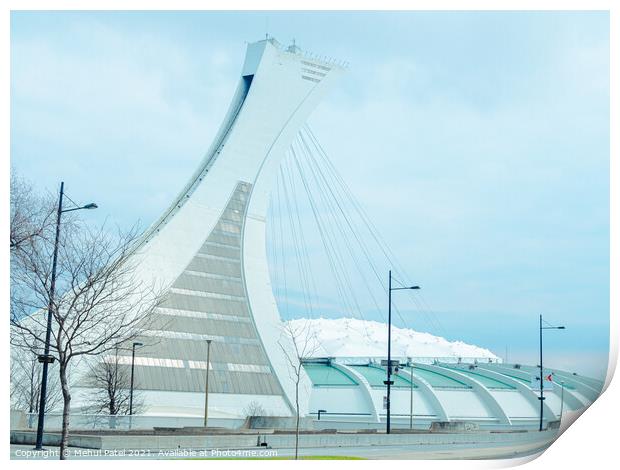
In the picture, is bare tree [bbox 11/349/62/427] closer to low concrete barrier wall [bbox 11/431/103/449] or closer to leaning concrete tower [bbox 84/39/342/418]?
leaning concrete tower [bbox 84/39/342/418]

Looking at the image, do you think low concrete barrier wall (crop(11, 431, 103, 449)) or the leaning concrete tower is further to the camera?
the leaning concrete tower

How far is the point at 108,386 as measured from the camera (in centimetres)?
4212

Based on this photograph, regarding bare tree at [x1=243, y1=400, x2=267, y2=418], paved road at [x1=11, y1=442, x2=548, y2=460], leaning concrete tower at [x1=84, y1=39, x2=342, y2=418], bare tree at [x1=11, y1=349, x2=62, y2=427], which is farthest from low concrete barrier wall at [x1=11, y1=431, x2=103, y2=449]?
bare tree at [x1=243, y1=400, x2=267, y2=418]

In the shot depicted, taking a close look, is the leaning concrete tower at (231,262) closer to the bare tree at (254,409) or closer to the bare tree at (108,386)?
the bare tree at (254,409)

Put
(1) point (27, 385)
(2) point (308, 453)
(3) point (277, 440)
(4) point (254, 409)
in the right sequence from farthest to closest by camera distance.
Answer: (4) point (254, 409) < (1) point (27, 385) < (3) point (277, 440) < (2) point (308, 453)

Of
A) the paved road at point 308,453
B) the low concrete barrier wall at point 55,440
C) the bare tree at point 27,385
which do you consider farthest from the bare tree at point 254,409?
the low concrete barrier wall at point 55,440

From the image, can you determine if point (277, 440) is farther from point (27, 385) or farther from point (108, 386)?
point (27, 385)

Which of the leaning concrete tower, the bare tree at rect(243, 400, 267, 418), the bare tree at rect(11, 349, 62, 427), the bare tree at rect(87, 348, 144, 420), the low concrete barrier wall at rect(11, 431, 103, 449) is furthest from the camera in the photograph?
the bare tree at rect(243, 400, 267, 418)

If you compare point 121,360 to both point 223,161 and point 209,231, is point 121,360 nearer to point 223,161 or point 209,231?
point 209,231

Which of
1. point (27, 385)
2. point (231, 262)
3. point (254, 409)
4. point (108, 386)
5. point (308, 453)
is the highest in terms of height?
point (231, 262)

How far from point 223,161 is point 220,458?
33584 millimetres

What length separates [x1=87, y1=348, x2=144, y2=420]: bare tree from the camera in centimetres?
4188

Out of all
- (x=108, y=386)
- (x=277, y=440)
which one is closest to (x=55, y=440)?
(x=277, y=440)

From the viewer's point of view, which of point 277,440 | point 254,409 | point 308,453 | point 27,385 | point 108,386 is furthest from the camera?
point 254,409
